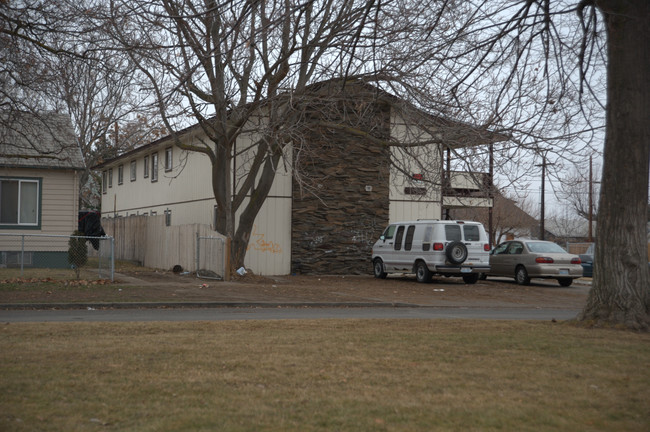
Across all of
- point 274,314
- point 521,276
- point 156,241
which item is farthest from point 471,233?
point 156,241

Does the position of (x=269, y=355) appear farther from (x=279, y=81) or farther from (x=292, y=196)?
(x=292, y=196)

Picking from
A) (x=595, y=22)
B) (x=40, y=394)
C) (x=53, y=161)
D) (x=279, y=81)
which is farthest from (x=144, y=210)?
(x=40, y=394)

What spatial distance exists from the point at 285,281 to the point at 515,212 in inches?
1781

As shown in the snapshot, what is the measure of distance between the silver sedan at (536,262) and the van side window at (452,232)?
11.9 feet

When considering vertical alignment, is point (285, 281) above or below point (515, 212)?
below

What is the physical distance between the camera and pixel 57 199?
996 inches

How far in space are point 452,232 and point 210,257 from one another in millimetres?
7712

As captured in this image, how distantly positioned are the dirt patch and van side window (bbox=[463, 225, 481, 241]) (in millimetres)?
1565

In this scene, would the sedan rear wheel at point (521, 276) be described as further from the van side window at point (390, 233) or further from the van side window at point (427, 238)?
the van side window at point (390, 233)

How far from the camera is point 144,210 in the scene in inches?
1485

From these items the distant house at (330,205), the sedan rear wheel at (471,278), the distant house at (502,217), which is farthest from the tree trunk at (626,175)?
the distant house at (502,217)

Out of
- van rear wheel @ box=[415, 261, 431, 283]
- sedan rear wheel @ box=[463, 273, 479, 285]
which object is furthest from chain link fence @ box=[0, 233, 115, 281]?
sedan rear wheel @ box=[463, 273, 479, 285]

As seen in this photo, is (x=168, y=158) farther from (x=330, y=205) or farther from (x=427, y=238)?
(x=427, y=238)

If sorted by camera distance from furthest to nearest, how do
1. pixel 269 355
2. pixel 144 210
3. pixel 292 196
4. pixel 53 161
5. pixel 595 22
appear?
pixel 144 210 → pixel 292 196 → pixel 53 161 → pixel 595 22 → pixel 269 355
